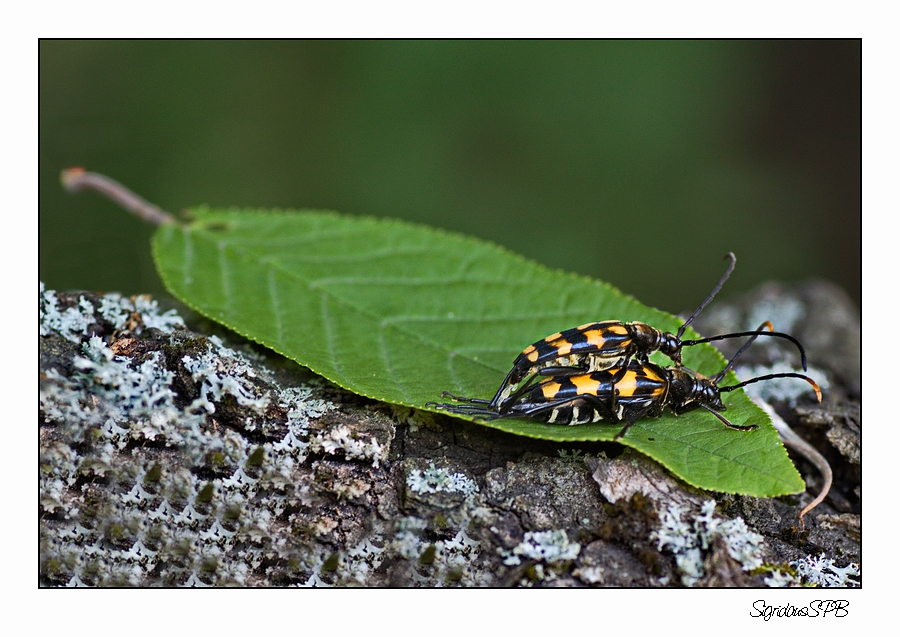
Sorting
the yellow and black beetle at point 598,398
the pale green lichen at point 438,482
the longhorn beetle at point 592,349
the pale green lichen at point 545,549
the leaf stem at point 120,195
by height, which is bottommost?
the pale green lichen at point 545,549

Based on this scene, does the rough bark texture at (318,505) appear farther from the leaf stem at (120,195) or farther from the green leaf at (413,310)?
the leaf stem at (120,195)

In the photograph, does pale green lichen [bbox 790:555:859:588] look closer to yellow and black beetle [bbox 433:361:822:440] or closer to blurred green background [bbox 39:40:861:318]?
yellow and black beetle [bbox 433:361:822:440]

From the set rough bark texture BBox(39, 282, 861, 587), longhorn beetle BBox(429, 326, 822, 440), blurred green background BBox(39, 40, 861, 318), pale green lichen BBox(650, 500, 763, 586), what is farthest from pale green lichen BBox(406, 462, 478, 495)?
blurred green background BBox(39, 40, 861, 318)

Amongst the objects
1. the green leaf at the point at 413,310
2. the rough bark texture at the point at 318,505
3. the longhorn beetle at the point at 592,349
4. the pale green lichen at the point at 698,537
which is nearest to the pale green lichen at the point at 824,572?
the rough bark texture at the point at 318,505

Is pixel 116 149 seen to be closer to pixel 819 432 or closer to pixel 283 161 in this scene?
pixel 283 161

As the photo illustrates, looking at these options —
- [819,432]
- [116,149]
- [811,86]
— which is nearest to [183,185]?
[116,149]

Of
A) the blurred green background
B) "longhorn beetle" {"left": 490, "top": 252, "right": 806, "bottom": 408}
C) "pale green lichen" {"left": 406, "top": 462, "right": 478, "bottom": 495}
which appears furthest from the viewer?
the blurred green background
